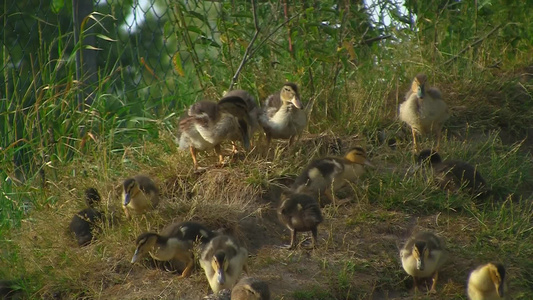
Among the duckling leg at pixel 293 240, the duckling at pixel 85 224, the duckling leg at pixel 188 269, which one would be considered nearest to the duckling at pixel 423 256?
the duckling leg at pixel 293 240

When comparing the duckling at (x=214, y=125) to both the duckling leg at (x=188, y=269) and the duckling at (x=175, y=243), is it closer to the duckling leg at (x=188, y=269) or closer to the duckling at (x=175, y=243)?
the duckling at (x=175, y=243)

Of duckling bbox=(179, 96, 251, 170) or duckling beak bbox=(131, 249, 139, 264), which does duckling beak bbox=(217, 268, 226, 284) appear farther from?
duckling bbox=(179, 96, 251, 170)

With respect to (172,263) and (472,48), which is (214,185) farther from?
(472,48)

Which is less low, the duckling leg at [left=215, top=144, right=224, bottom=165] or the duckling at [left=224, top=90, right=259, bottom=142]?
the duckling at [left=224, top=90, right=259, bottom=142]

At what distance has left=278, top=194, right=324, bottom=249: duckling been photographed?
22.8 feet

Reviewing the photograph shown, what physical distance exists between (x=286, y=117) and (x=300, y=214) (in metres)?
1.41

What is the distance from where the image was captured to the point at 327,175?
7625 millimetres

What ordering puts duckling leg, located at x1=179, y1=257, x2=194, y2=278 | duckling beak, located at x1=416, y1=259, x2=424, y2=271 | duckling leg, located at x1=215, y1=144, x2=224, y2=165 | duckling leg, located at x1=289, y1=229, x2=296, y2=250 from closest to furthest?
1. duckling beak, located at x1=416, y1=259, x2=424, y2=271
2. duckling leg, located at x1=179, y1=257, x2=194, y2=278
3. duckling leg, located at x1=289, y1=229, x2=296, y2=250
4. duckling leg, located at x1=215, y1=144, x2=224, y2=165

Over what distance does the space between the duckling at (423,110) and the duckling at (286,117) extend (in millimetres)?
1071

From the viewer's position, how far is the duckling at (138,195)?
23.5 feet

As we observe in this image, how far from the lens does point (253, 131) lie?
8.32 m

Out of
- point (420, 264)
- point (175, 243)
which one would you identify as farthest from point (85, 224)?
point (420, 264)

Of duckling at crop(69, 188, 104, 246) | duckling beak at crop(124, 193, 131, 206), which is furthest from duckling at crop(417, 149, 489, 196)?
duckling at crop(69, 188, 104, 246)

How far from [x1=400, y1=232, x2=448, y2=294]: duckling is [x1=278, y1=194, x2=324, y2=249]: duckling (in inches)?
27.3
